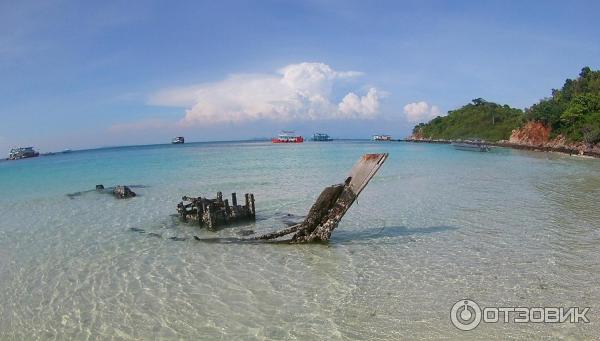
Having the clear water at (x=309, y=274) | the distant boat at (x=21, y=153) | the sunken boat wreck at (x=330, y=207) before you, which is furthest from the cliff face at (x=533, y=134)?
the distant boat at (x=21, y=153)

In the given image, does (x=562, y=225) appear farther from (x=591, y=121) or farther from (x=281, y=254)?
(x=591, y=121)

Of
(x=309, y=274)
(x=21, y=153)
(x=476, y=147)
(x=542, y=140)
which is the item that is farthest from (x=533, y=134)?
(x=21, y=153)

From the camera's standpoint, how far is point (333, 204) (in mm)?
11773

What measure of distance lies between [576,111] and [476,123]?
2266 inches

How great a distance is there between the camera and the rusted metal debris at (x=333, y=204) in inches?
456

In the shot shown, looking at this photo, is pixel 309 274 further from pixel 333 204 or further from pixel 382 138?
pixel 382 138

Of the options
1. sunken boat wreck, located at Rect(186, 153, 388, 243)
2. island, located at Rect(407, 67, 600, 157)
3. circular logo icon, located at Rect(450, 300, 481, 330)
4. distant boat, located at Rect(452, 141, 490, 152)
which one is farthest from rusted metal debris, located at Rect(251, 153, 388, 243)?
distant boat, located at Rect(452, 141, 490, 152)

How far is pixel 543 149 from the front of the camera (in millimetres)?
61969

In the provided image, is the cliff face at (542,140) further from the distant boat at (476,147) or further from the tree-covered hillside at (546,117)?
the distant boat at (476,147)

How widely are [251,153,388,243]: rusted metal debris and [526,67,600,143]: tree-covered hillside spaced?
2164 inches

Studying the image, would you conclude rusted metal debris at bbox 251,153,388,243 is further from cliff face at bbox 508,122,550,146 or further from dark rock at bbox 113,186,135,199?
cliff face at bbox 508,122,550,146

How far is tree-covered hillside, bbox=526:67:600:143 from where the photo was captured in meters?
58.6

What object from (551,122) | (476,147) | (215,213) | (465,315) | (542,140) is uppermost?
(551,122)

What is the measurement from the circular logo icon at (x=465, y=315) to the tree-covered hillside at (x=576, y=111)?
5766 cm
